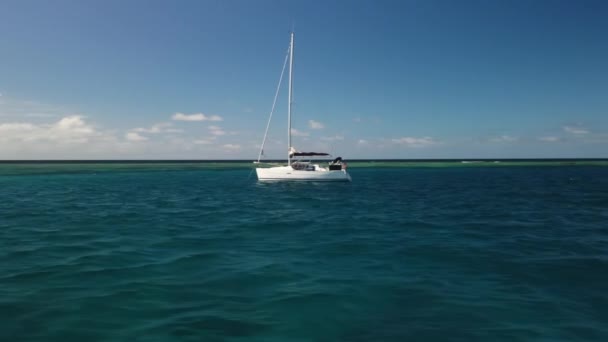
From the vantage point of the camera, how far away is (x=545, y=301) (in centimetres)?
792

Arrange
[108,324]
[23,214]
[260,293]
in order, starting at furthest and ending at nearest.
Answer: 1. [23,214]
2. [260,293]
3. [108,324]

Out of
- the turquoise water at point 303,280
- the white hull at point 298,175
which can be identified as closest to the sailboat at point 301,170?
the white hull at point 298,175

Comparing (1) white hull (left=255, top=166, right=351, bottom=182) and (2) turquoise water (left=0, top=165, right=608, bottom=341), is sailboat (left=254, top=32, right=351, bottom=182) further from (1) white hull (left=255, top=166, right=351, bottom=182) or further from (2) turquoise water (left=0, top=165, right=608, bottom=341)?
(2) turquoise water (left=0, top=165, right=608, bottom=341)

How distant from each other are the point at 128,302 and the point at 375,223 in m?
14.0

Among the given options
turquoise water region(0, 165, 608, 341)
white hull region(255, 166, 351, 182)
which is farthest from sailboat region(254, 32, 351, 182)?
turquoise water region(0, 165, 608, 341)

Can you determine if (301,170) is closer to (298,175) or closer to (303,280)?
(298,175)

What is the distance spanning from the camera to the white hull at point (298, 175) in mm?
46094

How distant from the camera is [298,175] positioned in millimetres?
46125

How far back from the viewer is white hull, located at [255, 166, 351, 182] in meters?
46.1

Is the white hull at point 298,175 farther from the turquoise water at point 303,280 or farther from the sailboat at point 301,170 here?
the turquoise water at point 303,280

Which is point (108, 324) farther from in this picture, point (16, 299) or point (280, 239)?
point (280, 239)

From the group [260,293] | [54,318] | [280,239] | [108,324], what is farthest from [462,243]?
[54,318]

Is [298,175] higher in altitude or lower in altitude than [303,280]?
higher

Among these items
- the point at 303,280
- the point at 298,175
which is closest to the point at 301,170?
the point at 298,175
